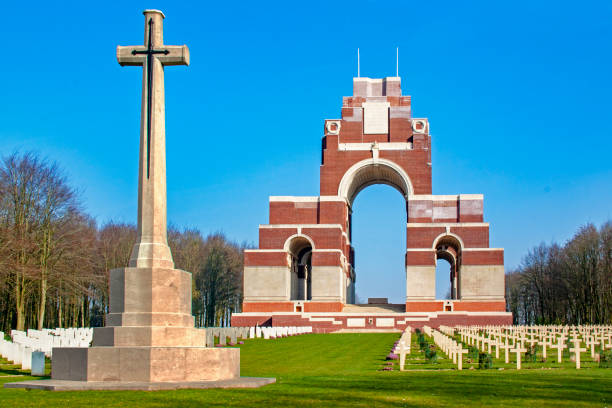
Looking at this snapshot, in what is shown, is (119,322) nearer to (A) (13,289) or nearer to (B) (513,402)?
(B) (513,402)

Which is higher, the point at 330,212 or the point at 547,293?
the point at 330,212

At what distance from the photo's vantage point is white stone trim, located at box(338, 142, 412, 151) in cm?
6059

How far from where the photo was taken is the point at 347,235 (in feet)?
210

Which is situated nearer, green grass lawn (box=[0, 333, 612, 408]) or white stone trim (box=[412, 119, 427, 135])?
green grass lawn (box=[0, 333, 612, 408])

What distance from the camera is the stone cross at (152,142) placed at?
13523 mm

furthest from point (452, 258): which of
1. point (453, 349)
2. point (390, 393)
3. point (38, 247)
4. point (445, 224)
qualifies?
point (390, 393)

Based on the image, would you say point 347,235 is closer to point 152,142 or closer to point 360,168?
point 360,168

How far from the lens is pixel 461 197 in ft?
192

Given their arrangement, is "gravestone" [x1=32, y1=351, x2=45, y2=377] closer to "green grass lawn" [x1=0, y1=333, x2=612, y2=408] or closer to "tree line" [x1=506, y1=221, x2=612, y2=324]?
"green grass lawn" [x1=0, y1=333, x2=612, y2=408]

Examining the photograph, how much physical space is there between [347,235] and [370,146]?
8253 millimetres

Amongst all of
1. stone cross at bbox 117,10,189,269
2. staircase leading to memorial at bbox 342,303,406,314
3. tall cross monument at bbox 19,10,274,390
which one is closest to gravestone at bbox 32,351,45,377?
tall cross monument at bbox 19,10,274,390

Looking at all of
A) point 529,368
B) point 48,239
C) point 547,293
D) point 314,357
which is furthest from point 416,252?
point 529,368

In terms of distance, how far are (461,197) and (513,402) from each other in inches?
1922

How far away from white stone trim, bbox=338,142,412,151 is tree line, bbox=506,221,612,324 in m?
15.6
